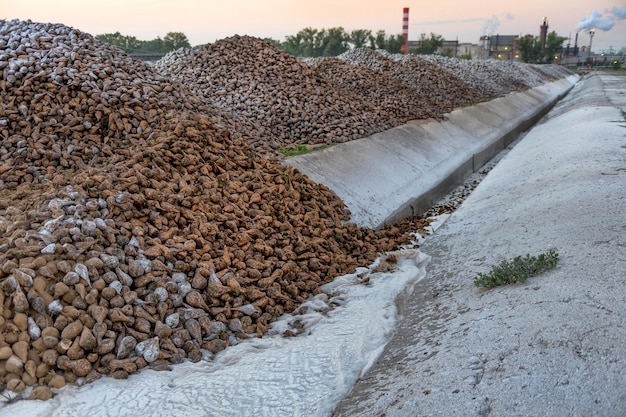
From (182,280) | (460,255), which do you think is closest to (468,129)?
(460,255)

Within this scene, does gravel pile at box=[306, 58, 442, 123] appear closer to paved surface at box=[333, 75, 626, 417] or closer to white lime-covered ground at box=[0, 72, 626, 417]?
paved surface at box=[333, 75, 626, 417]

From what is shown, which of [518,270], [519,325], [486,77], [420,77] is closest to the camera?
[519,325]

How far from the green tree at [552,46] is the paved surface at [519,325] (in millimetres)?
77719

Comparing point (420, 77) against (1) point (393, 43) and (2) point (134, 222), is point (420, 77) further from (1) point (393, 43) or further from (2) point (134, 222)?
(1) point (393, 43)

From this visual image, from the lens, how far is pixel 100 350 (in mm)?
3820

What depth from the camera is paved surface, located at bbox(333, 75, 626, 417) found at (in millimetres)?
2994

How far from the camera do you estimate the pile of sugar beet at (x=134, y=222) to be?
389cm

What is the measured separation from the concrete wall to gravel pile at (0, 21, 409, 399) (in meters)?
1.11

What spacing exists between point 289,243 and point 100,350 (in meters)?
2.43

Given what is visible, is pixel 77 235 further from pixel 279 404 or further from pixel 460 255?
pixel 460 255

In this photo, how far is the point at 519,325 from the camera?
12.2 ft

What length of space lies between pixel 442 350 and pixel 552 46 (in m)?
84.8

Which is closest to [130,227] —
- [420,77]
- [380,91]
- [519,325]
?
[519,325]

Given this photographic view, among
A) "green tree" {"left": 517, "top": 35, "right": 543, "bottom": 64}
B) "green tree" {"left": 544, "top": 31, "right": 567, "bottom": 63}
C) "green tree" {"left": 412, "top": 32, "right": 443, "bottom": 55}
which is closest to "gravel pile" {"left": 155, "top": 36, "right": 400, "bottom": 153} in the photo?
"green tree" {"left": 412, "top": 32, "right": 443, "bottom": 55}
